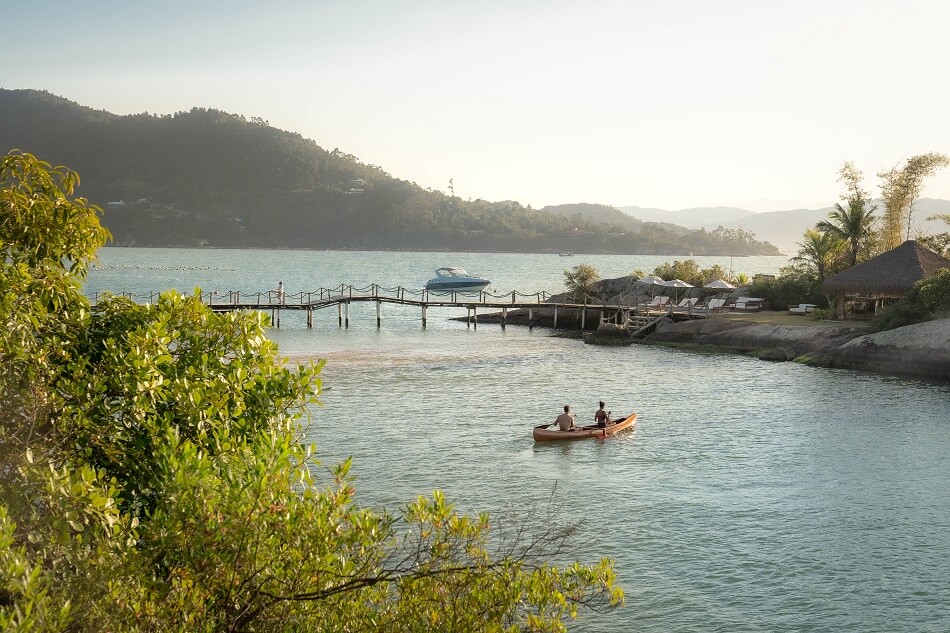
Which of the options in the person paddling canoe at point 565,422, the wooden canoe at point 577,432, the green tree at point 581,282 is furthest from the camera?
the green tree at point 581,282

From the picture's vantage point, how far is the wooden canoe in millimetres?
24000

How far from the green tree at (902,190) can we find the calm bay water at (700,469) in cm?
2179

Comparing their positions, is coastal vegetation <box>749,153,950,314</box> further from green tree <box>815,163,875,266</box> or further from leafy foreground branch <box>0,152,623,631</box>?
leafy foreground branch <box>0,152,623,631</box>

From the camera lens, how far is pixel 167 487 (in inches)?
242

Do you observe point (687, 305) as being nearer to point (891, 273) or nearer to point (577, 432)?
point (891, 273)

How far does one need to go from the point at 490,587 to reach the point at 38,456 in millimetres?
3700

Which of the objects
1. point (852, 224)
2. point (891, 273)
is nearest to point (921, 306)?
point (891, 273)

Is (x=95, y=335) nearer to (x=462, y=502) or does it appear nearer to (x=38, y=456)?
(x=38, y=456)

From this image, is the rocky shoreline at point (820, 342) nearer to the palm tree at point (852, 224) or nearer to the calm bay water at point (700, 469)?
the calm bay water at point (700, 469)

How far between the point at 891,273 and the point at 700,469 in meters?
27.4

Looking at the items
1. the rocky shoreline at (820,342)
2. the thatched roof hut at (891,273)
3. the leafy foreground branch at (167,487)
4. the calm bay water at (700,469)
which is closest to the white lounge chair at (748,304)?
the rocky shoreline at (820,342)

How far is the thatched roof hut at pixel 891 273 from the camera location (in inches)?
1657

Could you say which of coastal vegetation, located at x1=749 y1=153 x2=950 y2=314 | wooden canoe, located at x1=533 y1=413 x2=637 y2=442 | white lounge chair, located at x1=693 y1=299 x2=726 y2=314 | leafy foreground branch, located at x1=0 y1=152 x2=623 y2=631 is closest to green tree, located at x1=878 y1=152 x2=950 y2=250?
coastal vegetation, located at x1=749 y1=153 x2=950 y2=314

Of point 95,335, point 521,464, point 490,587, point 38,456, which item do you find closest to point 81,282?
point 95,335
